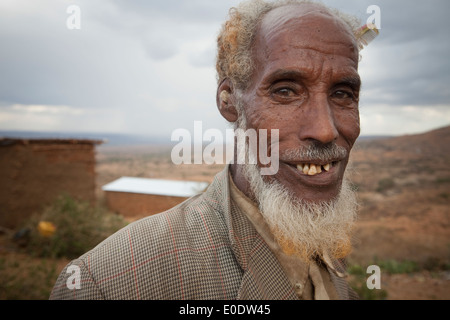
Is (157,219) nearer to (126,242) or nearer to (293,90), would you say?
(126,242)

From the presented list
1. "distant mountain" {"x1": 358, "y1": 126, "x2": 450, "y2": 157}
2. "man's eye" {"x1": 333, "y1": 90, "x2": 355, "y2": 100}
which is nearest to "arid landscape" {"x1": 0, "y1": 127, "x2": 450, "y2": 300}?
"man's eye" {"x1": 333, "y1": 90, "x2": 355, "y2": 100}

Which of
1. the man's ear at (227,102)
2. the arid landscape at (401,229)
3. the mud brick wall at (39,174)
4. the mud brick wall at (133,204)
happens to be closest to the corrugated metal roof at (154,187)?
the mud brick wall at (133,204)

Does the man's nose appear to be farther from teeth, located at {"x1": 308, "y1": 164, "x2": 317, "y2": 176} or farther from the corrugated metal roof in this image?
the corrugated metal roof

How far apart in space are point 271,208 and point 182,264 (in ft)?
1.72

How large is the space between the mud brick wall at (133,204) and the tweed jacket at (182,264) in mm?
11317

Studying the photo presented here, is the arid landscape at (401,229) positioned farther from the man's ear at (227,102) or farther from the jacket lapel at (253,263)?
the man's ear at (227,102)

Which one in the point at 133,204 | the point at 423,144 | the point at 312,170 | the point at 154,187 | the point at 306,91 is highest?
the point at 423,144

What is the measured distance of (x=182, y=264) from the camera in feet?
4.41

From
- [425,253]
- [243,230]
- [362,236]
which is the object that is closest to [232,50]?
[243,230]

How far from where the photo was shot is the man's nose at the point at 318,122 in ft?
4.54

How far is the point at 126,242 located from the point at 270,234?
77cm

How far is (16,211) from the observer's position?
909 cm

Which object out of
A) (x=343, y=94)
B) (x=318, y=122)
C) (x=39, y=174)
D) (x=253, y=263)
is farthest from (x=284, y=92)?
(x=39, y=174)

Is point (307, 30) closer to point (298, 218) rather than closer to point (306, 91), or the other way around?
point (306, 91)
